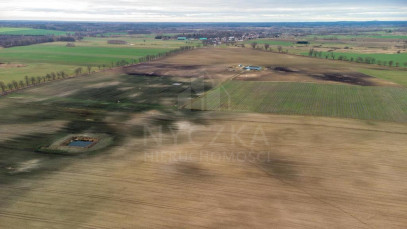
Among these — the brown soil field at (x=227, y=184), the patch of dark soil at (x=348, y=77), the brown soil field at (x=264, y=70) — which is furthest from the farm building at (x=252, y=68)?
the brown soil field at (x=227, y=184)

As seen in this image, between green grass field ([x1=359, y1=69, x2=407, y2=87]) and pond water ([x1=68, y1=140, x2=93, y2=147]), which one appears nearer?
pond water ([x1=68, y1=140, x2=93, y2=147])

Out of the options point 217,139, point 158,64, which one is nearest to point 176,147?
point 217,139

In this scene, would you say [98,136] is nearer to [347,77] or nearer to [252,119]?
[252,119]

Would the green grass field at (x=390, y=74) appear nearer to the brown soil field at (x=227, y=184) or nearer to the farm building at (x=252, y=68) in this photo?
the farm building at (x=252, y=68)

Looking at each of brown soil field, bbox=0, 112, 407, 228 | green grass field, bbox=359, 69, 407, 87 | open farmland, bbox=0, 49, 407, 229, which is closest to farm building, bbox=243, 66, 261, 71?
green grass field, bbox=359, 69, 407, 87

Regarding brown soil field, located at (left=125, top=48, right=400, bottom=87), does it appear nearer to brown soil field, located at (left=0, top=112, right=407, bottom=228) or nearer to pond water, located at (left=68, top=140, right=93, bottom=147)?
brown soil field, located at (left=0, top=112, right=407, bottom=228)

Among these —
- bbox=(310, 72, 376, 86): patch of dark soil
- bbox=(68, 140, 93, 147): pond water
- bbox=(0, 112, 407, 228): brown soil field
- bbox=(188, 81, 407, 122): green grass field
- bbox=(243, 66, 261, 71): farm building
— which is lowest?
bbox=(0, 112, 407, 228): brown soil field

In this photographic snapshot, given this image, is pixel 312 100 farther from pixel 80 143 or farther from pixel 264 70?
pixel 80 143

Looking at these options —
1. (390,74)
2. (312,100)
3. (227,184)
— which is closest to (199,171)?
(227,184)
